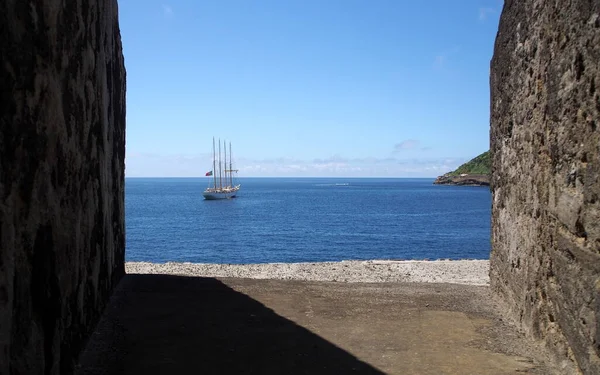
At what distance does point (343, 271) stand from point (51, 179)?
47.6 ft

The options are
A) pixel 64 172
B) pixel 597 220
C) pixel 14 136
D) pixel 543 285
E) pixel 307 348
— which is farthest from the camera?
pixel 307 348

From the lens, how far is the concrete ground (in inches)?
222

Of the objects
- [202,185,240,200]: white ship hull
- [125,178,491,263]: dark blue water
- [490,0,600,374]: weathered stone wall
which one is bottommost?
[125,178,491,263]: dark blue water

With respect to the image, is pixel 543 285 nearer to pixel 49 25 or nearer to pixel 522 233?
pixel 522 233

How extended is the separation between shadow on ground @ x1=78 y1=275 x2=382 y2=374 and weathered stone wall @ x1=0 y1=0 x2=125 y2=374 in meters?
0.39

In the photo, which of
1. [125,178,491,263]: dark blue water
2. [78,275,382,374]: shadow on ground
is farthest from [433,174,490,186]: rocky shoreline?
[78,275,382,374]: shadow on ground

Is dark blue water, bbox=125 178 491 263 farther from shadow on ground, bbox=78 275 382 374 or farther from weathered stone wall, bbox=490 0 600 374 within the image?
weathered stone wall, bbox=490 0 600 374

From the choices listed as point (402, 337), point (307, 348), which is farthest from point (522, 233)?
point (307, 348)

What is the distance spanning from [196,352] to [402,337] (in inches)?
95.1

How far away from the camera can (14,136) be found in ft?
11.9

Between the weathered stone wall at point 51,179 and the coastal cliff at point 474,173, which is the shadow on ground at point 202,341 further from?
the coastal cliff at point 474,173

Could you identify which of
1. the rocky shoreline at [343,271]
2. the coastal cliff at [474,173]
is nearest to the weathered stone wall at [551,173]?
the rocky shoreline at [343,271]

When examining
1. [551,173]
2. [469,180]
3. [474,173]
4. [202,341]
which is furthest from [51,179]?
[469,180]

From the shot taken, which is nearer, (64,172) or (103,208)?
(64,172)
